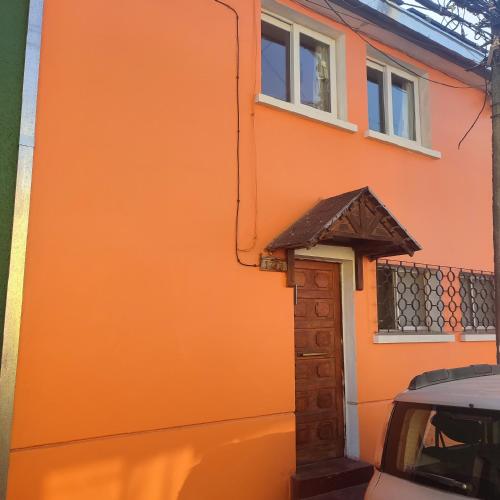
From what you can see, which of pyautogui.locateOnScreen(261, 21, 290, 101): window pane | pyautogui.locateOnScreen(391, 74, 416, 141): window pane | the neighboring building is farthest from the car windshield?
pyautogui.locateOnScreen(391, 74, 416, 141): window pane

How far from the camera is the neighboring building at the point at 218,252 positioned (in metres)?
3.99

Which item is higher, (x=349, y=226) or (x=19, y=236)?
(x=349, y=226)

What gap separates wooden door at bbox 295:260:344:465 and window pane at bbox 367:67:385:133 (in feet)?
7.69

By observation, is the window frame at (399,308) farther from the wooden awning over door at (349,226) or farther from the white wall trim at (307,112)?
the white wall trim at (307,112)

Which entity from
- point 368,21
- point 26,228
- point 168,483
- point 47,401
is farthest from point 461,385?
point 368,21

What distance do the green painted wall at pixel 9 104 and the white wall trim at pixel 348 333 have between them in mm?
2989

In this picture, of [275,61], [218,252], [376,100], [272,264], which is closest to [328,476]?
[272,264]

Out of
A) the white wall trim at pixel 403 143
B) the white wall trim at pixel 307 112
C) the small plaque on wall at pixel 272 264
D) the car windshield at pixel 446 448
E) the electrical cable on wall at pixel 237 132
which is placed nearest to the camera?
the car windshield at pixel 446 448

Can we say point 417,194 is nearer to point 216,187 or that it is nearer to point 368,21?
point 368,21

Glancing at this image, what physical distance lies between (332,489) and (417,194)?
4039 mm

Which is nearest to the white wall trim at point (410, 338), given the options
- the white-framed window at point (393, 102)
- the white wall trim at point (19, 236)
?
the white-framed window at point (393, 102)

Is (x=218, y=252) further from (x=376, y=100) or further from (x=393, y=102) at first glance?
(x=393, y=102)

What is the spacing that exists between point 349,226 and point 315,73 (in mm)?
2456

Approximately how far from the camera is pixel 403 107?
741 centimetres
